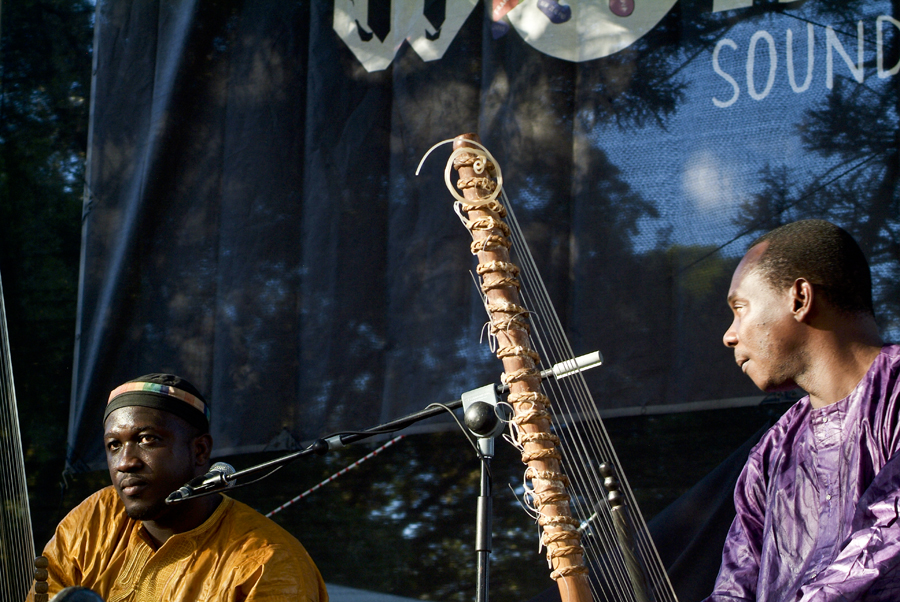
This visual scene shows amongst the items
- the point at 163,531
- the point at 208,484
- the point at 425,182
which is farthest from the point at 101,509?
the point at 425,182

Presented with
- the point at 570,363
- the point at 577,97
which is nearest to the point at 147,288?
the point at 577,97

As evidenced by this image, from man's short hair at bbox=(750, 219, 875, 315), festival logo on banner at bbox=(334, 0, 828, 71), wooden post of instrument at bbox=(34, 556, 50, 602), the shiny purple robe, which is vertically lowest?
wooden post of instrument at bbox=(34, 556, 50, 602)

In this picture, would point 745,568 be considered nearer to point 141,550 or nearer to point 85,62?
point 141,550

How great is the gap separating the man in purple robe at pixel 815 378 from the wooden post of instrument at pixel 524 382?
0.49m

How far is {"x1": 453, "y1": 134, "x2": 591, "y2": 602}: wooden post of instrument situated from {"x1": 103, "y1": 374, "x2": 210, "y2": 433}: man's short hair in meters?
1.39

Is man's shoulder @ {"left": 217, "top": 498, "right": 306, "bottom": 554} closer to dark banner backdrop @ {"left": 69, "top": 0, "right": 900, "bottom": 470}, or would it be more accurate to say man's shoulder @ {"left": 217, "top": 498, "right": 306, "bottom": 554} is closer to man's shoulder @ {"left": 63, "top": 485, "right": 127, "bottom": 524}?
man's shoulder @ {"left": 63, "top": 485, "right": 127, "bottom": 524}

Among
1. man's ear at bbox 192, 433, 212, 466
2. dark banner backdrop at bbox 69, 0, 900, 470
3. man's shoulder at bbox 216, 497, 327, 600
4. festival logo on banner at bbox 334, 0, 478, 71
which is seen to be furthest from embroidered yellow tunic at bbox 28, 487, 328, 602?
festival logo on banner at bbox 334, 0, 478, 71

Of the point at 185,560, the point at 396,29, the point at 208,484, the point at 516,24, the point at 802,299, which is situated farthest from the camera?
the point at 396,29

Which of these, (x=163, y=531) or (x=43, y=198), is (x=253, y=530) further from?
(x=43, y=198)

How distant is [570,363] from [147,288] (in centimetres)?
273

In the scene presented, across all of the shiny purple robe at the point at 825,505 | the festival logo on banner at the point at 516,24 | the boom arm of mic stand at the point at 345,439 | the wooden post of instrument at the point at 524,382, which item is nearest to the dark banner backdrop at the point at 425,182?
the festival logo on banner at the point at 516,24

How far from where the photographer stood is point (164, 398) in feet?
9.34

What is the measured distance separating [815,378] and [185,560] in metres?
1.85

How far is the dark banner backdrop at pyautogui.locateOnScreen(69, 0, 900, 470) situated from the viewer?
3.18 meters
